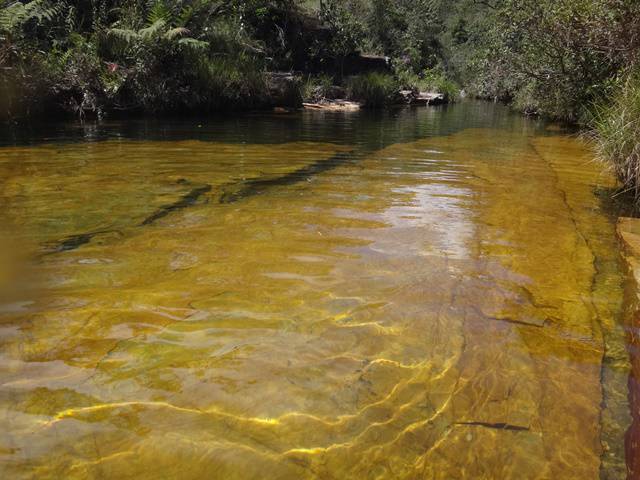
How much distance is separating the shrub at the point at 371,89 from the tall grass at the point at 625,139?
16046 millimetres

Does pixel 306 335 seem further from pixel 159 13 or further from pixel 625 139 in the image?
pixel 159 13

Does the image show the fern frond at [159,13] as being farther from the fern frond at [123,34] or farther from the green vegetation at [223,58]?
the fern frond at [123,34]

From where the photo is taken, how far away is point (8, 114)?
32.2 ft

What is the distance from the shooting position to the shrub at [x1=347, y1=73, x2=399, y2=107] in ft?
67.8

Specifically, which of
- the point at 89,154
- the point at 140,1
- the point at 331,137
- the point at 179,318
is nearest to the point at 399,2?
the point at 140,1

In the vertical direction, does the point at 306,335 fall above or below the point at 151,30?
below

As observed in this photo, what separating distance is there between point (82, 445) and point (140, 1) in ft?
47.3

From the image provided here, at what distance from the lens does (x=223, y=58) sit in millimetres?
13953

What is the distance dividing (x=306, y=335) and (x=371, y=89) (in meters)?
20.2

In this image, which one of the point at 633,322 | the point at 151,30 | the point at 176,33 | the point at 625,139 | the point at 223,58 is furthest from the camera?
the point at 223,58

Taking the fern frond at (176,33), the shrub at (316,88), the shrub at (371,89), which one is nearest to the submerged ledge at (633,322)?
the fern frond at (176,33)

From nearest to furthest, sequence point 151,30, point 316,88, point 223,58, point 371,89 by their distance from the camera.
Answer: point 151,30
point 223,58
point 316,88
point 371,89

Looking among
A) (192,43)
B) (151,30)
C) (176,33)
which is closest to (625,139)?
(151,30)

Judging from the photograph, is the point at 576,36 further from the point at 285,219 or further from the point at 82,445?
the point at 82,445
